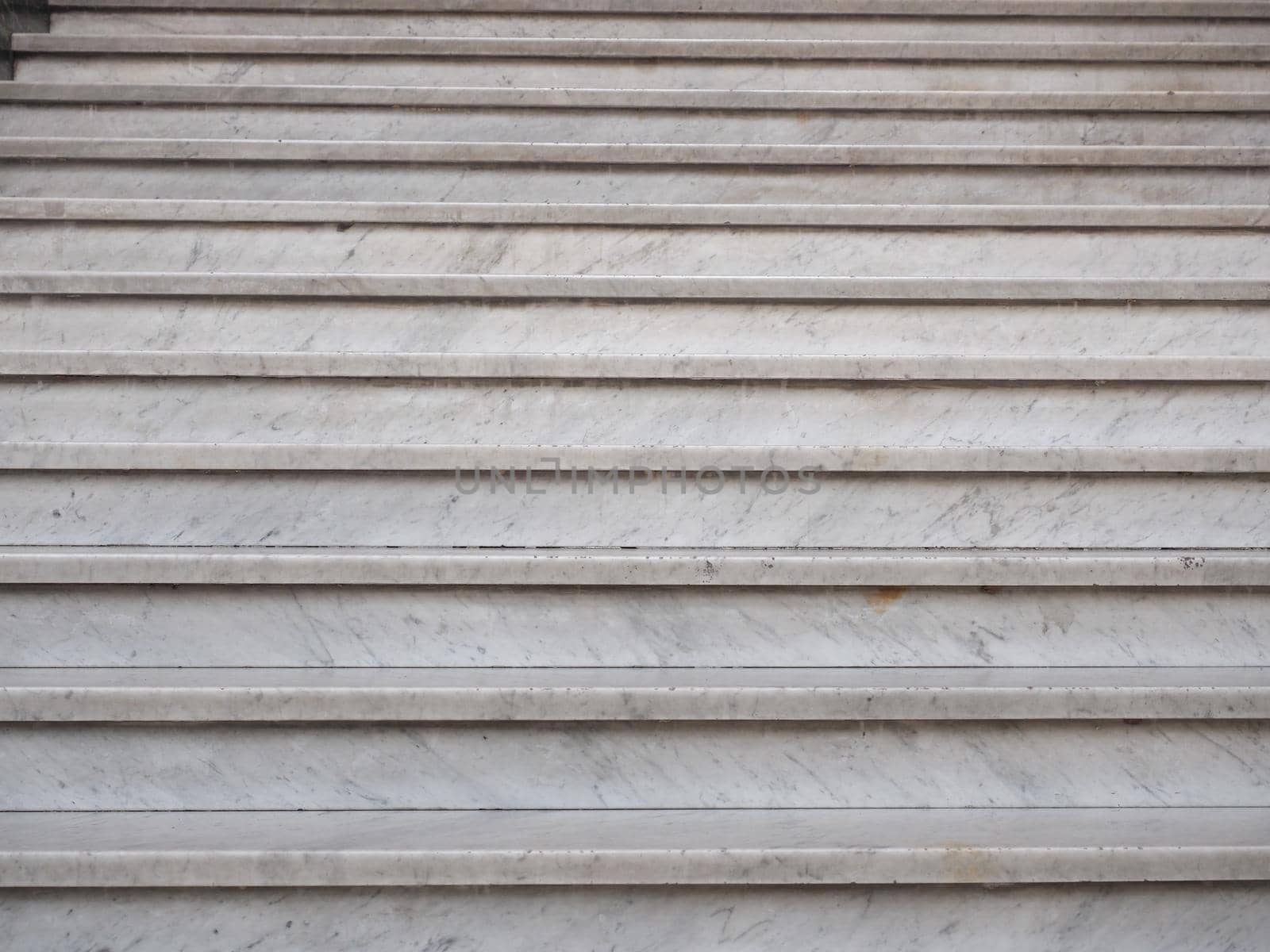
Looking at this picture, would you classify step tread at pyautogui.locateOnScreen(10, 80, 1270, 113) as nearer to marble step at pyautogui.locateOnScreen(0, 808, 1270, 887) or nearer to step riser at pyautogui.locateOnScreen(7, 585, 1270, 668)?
step riser at pyautogui.locateOnScreen(7, 585, 1270, 668)

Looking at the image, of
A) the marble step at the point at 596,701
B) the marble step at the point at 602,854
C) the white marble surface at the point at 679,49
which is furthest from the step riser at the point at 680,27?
the marble step at the point at 602,854

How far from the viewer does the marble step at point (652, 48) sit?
2846mm

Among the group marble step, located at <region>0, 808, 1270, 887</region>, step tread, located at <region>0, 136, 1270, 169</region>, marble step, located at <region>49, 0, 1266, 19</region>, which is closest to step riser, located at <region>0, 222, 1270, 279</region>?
step tread, located at <region>0, 136, 1270, 169</region>

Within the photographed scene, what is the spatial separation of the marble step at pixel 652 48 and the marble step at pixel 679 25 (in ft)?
0.38

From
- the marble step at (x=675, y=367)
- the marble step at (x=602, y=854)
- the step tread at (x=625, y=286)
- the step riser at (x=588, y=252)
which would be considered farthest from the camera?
the step riser at (x=588, y=252)

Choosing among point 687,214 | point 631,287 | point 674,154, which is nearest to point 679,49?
point 674,154

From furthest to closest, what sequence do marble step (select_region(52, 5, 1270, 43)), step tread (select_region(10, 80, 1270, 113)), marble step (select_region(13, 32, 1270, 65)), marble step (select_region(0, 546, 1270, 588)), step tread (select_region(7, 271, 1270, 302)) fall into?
marble step (select_region(52, 5, 1270, 43)) < marble step (select_region(13, 32, 1270, 65)) < step tread (select_region(10, 80, 1270, 113)) < step tread (select_region(7, 271, 1270, 302)) < marble step (select_region(0, 546, 1270, 588))

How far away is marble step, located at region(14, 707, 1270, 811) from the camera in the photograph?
1548 mm

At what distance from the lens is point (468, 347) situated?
7.00 ft

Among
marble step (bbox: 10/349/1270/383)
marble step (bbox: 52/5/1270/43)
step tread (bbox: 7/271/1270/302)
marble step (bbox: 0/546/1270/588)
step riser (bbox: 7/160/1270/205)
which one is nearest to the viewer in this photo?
marble step (bbox: 0/546/1270/588)

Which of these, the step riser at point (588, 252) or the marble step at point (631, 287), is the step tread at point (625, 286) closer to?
the marble step at point (631, 287)

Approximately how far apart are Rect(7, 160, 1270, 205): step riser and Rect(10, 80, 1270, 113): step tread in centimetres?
30

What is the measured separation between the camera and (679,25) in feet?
9.97

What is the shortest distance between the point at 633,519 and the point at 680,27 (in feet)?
6.02
